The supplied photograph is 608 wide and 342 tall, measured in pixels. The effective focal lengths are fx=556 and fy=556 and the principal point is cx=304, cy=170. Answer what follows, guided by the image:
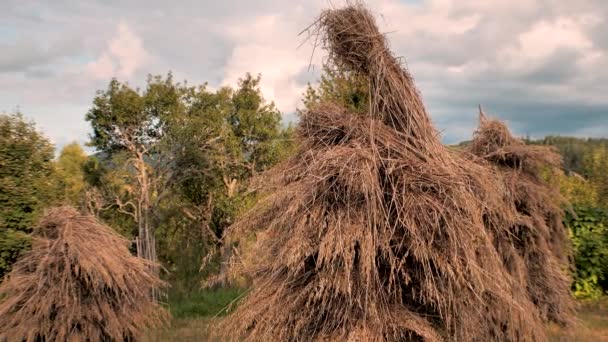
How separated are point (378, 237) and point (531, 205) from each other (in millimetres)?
6595

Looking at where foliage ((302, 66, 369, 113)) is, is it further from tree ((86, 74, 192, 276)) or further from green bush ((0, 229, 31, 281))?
tree ((86, 74, 192, 276))

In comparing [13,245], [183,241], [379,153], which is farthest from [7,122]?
[183,241]

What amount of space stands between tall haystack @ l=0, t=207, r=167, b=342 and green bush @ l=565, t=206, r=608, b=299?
14.6 m

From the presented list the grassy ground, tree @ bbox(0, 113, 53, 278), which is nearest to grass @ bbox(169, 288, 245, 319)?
the grassy ground

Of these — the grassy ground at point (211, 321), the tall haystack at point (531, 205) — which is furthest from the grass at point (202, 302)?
the tall haystack at point (531, 205)

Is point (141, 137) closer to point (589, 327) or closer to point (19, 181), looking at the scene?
point (19, 181)

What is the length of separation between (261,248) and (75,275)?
375 centimetres

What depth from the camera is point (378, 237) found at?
13.6 ft

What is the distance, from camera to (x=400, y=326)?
4.09m

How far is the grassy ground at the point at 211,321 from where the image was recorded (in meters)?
12.0

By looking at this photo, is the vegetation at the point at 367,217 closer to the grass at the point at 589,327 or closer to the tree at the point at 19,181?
the tree at the point at 19,181

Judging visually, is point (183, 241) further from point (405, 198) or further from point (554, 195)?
point (405, 198)

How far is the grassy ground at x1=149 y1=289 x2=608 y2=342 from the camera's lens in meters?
12.0

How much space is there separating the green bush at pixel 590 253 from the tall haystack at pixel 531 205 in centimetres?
831
